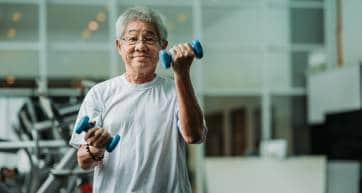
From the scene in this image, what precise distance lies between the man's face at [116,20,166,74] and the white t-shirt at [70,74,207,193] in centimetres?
10

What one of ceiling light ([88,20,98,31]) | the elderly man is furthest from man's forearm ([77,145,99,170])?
ceiling light ([88,20,98,31])

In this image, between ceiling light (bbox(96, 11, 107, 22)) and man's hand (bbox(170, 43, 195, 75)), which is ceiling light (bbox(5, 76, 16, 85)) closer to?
ceiling light (bbox(96, 11, 107, 22))

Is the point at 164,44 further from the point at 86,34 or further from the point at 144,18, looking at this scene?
the point at 86,34

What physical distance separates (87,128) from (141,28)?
0.36 m

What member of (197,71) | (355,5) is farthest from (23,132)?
(355,5)

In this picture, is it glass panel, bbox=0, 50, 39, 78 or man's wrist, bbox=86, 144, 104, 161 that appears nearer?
man's wrist, bbox=86, 144, 104, 161

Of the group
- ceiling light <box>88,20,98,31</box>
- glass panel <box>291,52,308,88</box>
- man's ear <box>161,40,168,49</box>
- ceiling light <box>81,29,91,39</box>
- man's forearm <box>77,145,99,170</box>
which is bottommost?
man's forearm <box>77,145,99,170</box>

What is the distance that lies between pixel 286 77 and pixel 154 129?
7.30 m

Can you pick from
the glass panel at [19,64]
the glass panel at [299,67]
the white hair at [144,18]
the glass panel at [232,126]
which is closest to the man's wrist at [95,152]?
the white hair at [144,18]

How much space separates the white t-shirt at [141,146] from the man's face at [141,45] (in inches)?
3.9

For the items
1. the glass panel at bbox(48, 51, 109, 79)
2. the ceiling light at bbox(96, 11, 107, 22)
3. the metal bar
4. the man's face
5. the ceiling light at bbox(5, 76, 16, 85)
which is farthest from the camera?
the ceiling light at bbox(96, 11, 107, 22)

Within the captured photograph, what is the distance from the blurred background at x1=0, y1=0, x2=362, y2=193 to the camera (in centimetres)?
746

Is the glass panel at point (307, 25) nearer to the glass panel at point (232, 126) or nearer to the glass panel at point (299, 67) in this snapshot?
the glass panel at point (299, 67)

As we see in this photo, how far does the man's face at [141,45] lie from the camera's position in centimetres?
208
